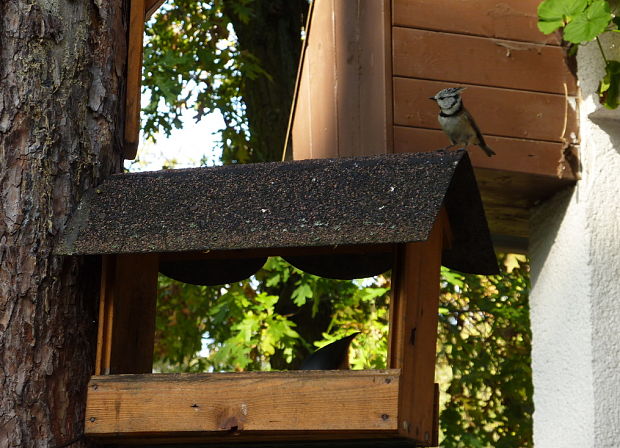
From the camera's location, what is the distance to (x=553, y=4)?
10.8 ft

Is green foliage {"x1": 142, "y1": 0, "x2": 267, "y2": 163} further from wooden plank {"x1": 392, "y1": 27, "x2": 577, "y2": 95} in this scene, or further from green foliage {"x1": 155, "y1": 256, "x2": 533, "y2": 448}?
wooden plank {"x1": 392, "y1": 27, "x2": 577, "y2": 95}

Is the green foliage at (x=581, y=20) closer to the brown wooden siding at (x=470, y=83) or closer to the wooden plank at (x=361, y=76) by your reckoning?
the brown wooden siding at (x=470, y=83)

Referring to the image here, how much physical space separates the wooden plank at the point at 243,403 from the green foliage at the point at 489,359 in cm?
351

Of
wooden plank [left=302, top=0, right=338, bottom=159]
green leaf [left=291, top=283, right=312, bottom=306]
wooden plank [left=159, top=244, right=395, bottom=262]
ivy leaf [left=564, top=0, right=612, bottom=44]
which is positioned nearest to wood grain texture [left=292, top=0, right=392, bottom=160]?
wooden plank [left=302, top=0, right=338, bottom=159]

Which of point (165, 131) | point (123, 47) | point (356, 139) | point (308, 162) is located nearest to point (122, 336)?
point (308, 162)

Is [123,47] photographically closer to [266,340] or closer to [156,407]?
[156,407]

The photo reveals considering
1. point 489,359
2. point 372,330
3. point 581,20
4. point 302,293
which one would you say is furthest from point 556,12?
point 489,359

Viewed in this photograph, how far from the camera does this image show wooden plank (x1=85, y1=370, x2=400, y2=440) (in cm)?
240

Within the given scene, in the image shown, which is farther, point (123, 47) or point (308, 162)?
point (123, 47)

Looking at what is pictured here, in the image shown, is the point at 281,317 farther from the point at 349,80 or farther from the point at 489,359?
the point at 349,80

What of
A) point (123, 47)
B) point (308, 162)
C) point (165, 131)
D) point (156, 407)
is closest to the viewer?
point (156, 407)

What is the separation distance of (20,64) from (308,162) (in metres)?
0.81

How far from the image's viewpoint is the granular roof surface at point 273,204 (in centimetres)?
245

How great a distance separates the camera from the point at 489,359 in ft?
20.8
